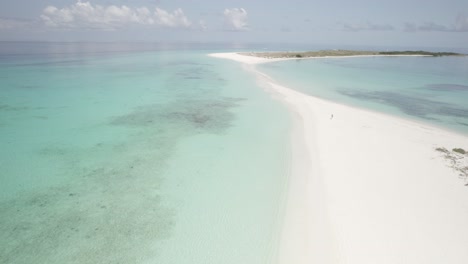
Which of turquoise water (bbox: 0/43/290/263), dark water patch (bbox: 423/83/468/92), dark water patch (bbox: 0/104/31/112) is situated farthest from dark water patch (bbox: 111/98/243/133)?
dark water patch (bbox: 423/83/468/92)

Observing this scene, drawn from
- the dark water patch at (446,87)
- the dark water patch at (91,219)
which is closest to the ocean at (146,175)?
the dark water patch at (91,219)

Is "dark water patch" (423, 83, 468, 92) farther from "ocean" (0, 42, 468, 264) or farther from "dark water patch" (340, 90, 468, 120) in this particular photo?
"ocean" (0, 42, 468, 264)

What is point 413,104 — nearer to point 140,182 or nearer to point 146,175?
point 146,175

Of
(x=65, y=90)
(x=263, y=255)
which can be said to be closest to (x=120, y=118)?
(x=65, y=90)

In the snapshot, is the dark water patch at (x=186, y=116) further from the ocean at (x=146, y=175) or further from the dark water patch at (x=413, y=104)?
the dark water patch at (x=413, y=104)

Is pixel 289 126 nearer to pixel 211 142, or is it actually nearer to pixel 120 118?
pixel 211 142
